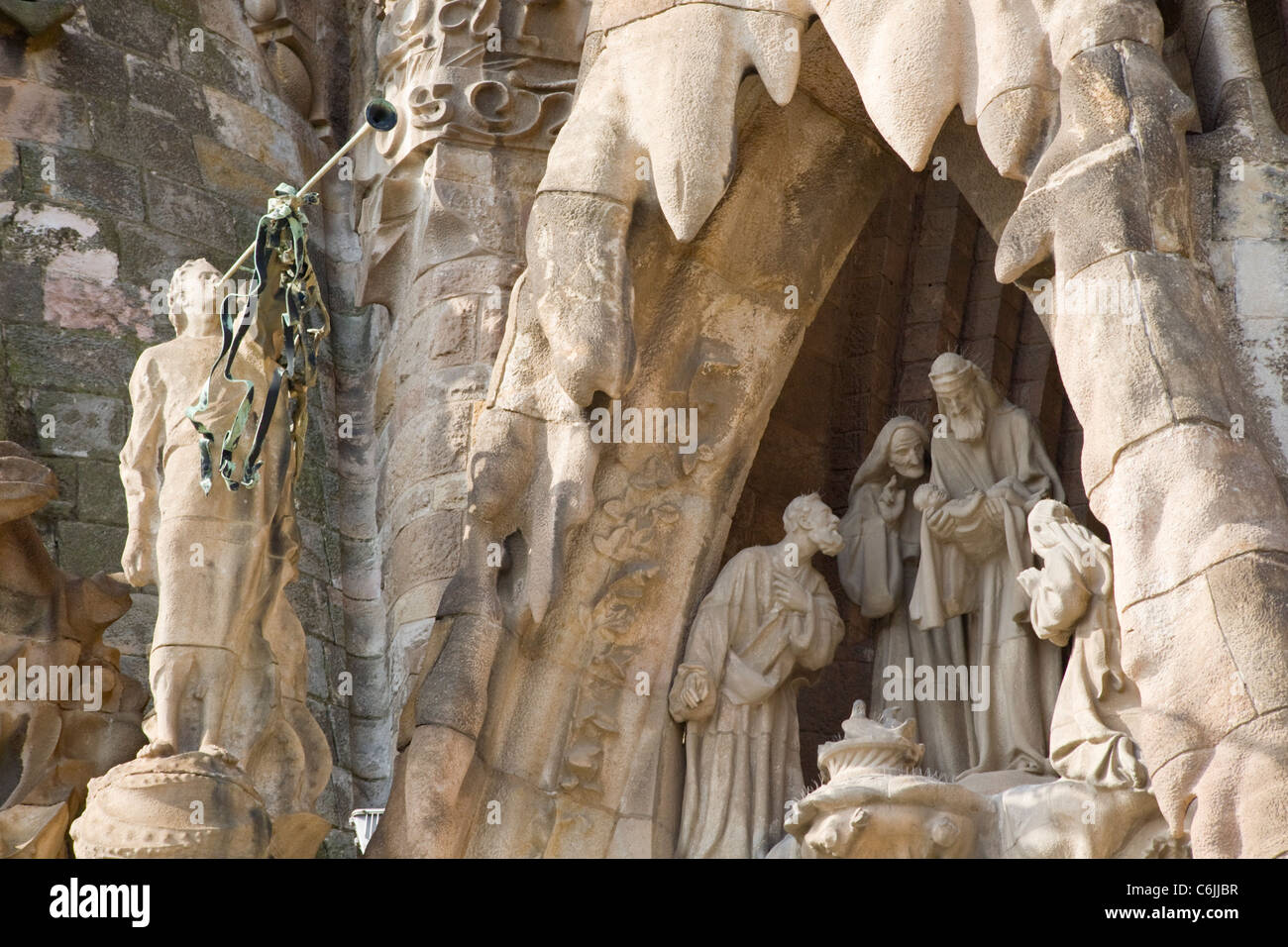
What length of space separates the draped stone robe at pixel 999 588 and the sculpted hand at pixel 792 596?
347 millimetres

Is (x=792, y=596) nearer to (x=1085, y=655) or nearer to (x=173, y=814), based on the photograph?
(x=1085, y=655)

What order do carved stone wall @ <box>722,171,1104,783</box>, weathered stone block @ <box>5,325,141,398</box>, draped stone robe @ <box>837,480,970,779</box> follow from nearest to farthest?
draped stone robe @ <box>837,480,970,779</box> → carved stone wall @ <box>722,171,1104,783</box> → weathered stone block @ <box>5,325,141,398</box>

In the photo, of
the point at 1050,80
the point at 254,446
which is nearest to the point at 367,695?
the point at 254,446

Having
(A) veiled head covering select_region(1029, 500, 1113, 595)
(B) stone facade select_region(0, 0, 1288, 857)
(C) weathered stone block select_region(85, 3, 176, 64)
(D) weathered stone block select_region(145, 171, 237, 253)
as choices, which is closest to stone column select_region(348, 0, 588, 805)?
(B) stone facade select_region(0, 0, 1288, 857)

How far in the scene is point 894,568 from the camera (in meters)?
9.91

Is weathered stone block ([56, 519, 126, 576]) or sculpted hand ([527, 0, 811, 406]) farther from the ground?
sculpted hand ([527, 0, 811, 406])

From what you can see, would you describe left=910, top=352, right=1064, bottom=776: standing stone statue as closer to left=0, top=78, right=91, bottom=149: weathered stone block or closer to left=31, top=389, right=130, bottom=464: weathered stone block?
Result: left=31, top=389, right=130, bottom=464: weathered stone block

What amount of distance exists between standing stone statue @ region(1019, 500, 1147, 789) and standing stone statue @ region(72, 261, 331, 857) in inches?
87.0

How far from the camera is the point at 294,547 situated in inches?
364

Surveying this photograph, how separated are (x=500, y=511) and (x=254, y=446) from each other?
93 centimetres

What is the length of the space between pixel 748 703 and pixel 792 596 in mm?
370

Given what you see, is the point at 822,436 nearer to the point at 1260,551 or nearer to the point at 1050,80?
the point at 1050,80

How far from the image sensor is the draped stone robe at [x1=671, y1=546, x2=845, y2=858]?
9.38 metres

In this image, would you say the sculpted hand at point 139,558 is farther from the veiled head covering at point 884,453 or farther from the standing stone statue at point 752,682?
the veiled head covering at point 884,453
